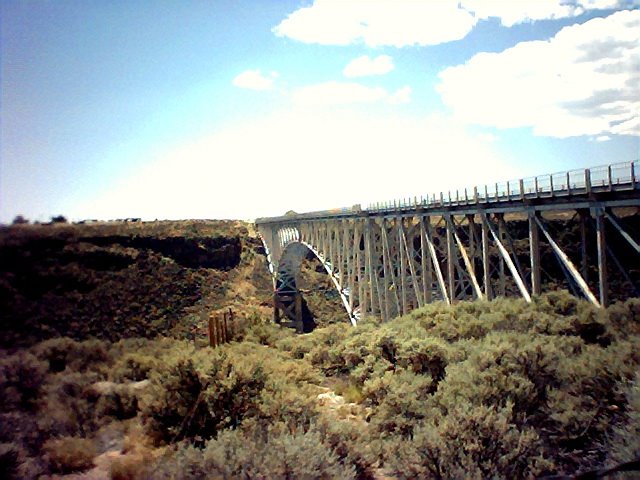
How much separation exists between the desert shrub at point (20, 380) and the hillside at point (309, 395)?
0.11ft

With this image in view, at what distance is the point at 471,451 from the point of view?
6.05 meters

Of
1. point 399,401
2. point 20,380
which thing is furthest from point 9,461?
point 399,401

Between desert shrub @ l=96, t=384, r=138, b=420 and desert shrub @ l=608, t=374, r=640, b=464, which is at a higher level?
desert shrub @ l=608, t=374, r=640, b=464

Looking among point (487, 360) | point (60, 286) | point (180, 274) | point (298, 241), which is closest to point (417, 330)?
point (487, 360)

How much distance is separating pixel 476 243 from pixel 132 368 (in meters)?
14.6

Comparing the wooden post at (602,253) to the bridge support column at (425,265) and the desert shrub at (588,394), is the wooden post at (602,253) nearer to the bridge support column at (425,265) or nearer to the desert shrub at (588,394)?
the desert shrub at (588,394)

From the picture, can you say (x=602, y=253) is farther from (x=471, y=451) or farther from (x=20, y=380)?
(x=20, y=380)

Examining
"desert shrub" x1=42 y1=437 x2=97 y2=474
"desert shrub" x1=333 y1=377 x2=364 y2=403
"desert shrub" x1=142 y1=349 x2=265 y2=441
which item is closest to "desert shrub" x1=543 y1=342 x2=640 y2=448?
"desert shrub" x1=333 y1=377 x2=364 y2=403

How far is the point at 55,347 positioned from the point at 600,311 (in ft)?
46.3

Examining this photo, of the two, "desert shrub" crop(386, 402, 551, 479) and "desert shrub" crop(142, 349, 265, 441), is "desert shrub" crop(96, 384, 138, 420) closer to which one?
"desert shrub" crop(142, 349, 265, 441)

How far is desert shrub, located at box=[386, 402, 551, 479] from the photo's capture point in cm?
582

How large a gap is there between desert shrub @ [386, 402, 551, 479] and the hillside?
21 millimetres

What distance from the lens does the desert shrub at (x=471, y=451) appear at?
582cm

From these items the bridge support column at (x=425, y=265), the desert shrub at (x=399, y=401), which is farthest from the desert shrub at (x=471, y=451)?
the bridge support column at (x=425, y=265)
